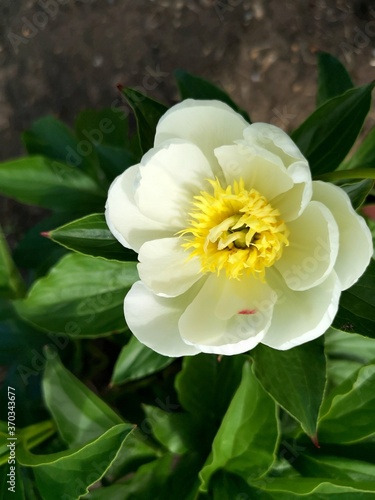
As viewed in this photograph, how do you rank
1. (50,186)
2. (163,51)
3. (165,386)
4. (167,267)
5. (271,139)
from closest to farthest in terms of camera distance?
(271,139)
(167,267)
(50,186)
(165,386)
(163,51)

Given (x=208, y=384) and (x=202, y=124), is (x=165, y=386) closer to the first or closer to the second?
(x=208, y=384)

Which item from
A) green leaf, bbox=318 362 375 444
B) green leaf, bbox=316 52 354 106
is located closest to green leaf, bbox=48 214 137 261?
green leaf, bbox=318 362 375 444

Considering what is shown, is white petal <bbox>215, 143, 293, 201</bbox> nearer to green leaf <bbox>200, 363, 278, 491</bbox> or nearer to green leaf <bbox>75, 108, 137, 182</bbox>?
green leaf <bbox>200, 363, 278, 491</bbox>

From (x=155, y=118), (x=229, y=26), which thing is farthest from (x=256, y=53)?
(x=155, y=118)

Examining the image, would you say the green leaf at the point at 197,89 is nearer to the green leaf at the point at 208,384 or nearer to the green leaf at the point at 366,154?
the green leaf at the point at 366,154

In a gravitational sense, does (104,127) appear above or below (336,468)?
above

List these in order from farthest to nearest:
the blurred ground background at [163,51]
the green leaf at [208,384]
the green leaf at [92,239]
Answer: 1. the blurred ground background at [163,51]
2. the green leaf at [208,384]
3. the green leaf at [92,239]

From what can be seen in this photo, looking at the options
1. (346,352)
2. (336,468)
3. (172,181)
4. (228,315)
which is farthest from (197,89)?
(336,468)

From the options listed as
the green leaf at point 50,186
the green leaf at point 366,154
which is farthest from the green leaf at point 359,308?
the green leaf at point 50,186
